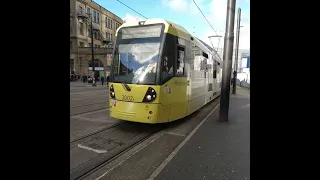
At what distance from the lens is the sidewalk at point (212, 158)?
3.57m

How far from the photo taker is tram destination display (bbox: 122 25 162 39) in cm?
581

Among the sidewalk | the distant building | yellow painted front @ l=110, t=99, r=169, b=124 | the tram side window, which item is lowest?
the sidewalk

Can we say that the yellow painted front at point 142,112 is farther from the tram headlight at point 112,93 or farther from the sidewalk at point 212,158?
the sidewalk at point 212,158

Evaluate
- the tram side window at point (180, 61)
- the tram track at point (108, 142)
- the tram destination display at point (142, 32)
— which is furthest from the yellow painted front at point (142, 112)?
the tram destination display at point (142, 32)

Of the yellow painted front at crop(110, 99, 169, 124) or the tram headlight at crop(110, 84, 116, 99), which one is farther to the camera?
the tram headlight at crop(110, 84, 116, 99)

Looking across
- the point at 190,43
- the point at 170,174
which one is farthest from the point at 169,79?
the point at 170,174

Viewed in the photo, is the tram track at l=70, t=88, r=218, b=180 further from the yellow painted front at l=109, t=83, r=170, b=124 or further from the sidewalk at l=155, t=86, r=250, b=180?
the sidewalk at l=155, t=86, r=250, b=180

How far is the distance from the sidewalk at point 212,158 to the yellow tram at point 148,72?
128 cm

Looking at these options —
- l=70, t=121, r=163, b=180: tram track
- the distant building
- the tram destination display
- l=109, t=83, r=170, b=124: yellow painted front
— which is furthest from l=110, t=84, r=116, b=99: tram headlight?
the distant building

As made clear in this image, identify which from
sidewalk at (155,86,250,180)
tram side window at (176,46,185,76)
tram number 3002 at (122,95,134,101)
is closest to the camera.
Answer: sidewalk at (155,86,250,180)

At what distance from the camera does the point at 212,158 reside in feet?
14.0
